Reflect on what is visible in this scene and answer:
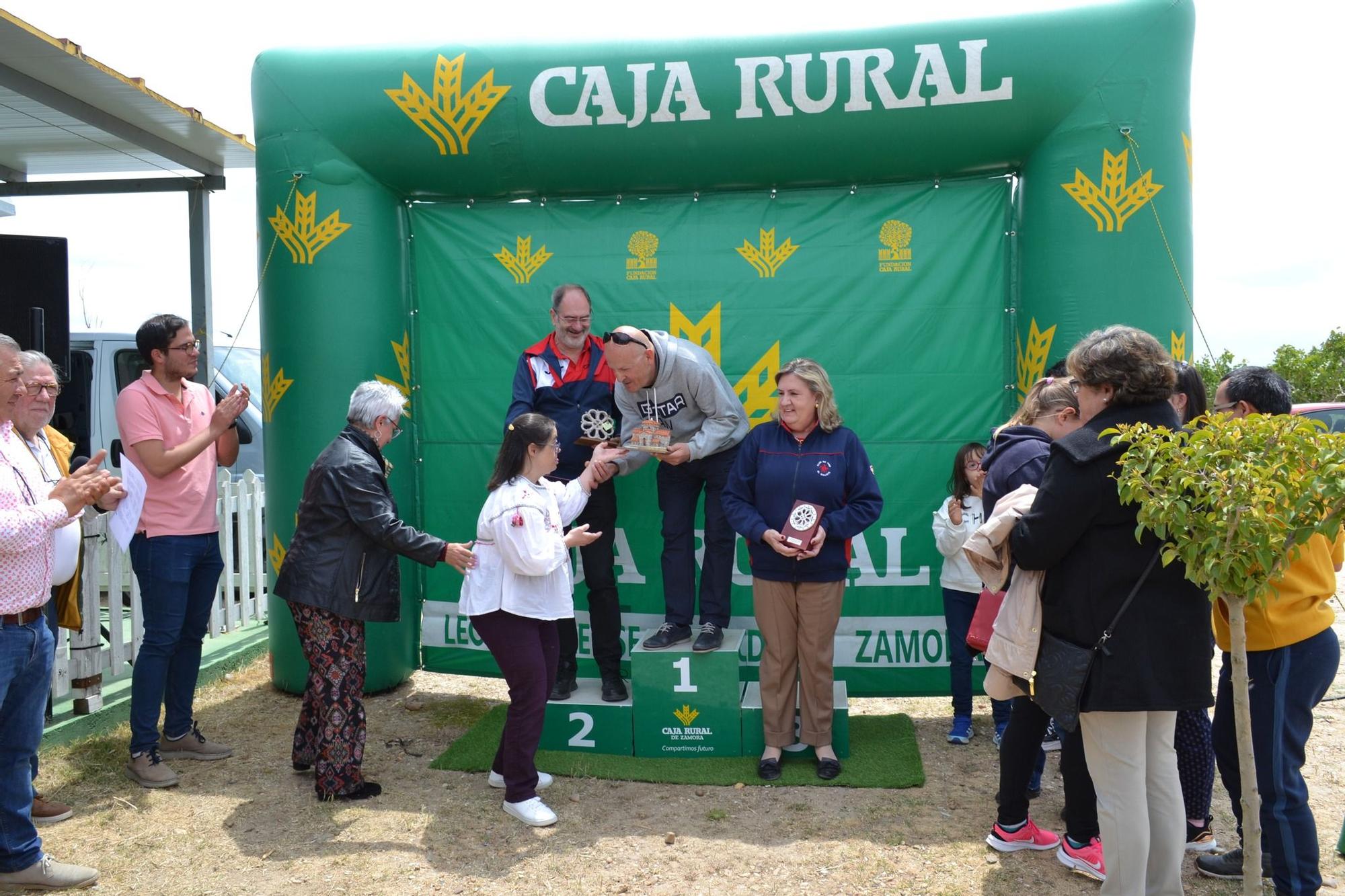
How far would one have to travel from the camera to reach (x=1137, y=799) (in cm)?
279

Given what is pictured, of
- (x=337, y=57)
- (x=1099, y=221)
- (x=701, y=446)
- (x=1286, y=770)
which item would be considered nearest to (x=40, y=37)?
(x=337, y=57)

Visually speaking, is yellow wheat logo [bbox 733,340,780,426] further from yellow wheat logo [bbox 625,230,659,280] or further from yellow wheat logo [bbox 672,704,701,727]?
yellow wheat logo [bbox 672,704,701,727]

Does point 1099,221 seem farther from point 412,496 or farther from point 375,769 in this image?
point 375,769

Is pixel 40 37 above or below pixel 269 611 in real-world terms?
above

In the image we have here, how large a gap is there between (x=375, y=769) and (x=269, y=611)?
4.33 ft

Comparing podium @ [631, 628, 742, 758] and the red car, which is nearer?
podium @ [631, 628, 742, 758]

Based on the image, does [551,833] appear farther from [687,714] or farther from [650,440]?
[650,440]

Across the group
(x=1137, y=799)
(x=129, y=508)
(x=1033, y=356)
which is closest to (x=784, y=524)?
(x=1033, y=356)

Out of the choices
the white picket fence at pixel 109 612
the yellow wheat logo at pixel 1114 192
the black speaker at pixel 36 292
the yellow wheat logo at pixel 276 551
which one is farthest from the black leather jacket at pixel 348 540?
the yellow wheat logo at pixel 1114 192

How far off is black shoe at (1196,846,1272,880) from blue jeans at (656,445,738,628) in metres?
2.08

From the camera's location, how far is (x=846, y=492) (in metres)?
4.14

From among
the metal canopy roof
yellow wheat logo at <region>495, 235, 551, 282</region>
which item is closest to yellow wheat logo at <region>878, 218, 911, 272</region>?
yellow wheat logo at <region>495, 235, 551, 282</region>

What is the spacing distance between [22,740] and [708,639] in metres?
2.56

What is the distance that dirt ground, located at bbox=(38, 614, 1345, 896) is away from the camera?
3332 millimetres
